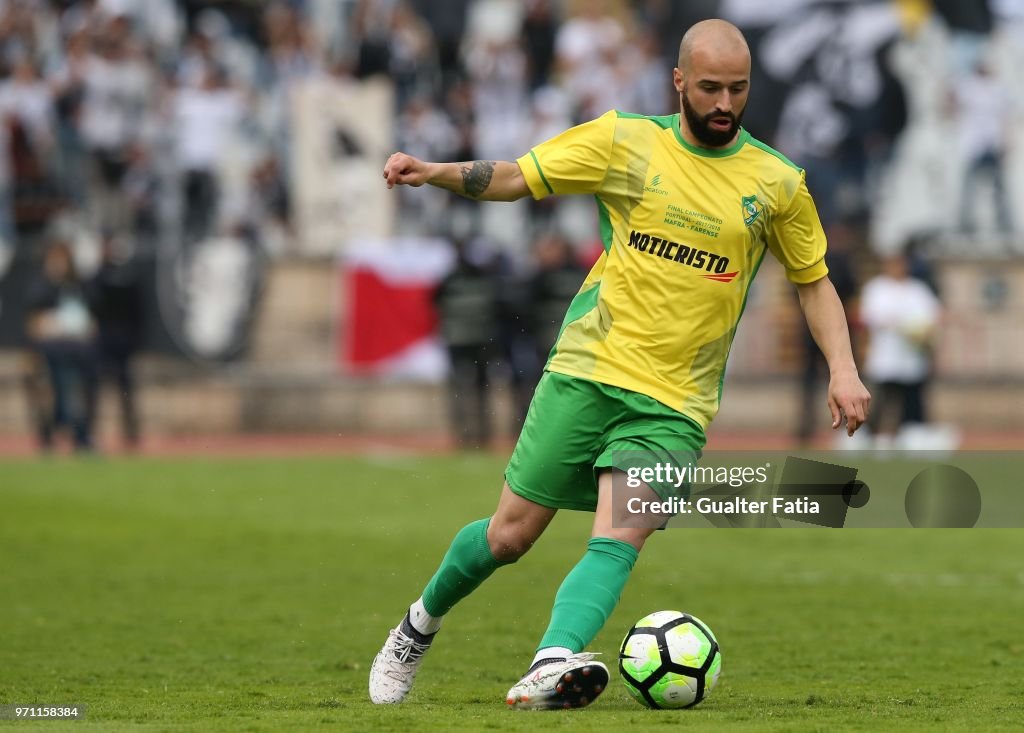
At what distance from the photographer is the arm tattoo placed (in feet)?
20.0

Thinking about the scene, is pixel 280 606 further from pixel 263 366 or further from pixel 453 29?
pixel 453 29

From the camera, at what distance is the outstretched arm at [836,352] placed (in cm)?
604

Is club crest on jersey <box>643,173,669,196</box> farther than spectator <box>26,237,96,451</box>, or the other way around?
spectator <box>26,237,96,451</box>

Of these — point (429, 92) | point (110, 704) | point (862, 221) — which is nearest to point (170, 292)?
point (429, 92)

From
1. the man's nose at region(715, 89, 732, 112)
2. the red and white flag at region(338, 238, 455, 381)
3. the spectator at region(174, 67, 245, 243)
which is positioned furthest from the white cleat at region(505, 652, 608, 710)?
the spectator at region(174, 67, 245, 243)

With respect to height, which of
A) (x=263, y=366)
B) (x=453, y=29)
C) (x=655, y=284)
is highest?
(x=453, y=29)

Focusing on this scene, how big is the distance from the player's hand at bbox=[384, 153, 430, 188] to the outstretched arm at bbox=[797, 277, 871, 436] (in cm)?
141

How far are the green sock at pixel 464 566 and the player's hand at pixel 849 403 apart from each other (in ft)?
3.95

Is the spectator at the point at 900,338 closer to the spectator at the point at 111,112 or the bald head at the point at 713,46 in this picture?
the spectator at the point at 111,112

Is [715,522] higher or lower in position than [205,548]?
higher

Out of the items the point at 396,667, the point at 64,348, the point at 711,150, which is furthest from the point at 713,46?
the point at 64,348

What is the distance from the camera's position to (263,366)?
2258 cm

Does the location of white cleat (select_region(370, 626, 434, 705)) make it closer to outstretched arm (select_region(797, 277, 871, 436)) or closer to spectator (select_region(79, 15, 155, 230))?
outstretched arm (select_region(797, 277, 871, 436))

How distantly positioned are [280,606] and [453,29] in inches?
569
